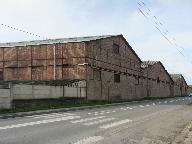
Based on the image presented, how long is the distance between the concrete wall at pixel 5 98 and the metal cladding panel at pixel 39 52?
20.5m

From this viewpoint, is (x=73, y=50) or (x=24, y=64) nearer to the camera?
(x=73, y=50)

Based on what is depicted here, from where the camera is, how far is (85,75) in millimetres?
46750

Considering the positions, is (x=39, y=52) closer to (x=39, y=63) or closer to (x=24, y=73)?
(x=39, y=63)

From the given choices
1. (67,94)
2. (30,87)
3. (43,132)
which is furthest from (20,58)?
(43,132)

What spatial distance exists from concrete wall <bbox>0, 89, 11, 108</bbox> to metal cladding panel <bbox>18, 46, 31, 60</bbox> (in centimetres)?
2152

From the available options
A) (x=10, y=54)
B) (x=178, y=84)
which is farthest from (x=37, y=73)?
(x=178, y=84)

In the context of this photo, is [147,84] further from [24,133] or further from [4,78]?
[24,133]

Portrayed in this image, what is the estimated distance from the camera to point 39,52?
50094mm

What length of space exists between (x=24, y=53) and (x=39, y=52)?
7.29ft

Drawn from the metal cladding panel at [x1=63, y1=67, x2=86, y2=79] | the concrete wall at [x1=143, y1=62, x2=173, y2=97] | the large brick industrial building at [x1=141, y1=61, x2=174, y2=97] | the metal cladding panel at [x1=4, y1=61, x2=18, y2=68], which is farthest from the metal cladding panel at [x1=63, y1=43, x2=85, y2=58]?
the concrete wall at [x1=143, y1=62, x2=173, y2=97]

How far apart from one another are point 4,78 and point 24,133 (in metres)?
38.9

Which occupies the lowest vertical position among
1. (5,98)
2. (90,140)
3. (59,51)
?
(90,140)

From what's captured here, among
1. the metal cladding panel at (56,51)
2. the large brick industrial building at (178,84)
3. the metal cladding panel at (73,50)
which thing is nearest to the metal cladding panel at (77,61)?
the metal cladding panel at (73,50)

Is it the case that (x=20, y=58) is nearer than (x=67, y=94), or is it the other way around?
(x=67, y=94)
